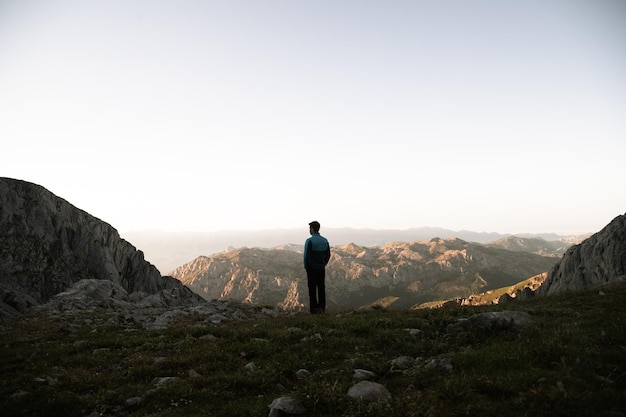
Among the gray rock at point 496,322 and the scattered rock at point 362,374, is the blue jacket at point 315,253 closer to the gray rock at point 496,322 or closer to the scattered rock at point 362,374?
Answer: the gray rock at point 496,322

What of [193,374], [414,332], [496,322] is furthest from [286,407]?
[496,322]

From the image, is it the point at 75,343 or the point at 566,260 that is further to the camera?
the point at 566,260

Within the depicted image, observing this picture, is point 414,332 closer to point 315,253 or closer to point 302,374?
point 302,374

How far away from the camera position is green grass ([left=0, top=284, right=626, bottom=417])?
6.77m

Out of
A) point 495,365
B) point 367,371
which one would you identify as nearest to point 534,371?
point 495,365

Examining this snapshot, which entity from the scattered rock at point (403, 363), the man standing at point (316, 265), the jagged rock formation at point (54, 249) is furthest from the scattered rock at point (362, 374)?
the jagged rock formation at point (54, 249)

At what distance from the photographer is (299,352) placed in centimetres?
1123

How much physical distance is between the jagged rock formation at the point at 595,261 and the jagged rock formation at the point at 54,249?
2718 inches

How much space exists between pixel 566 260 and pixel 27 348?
309 feet

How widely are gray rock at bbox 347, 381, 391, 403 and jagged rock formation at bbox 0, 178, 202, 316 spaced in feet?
101

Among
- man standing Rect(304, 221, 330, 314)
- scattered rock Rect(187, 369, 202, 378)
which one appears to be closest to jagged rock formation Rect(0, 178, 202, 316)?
man standing Rect(304, 221, 330, 314)

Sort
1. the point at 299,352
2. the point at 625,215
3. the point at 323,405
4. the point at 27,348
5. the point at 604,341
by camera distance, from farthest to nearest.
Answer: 1. the point at 625,215
2. the point at 27,348
3. the point at 299,352
4. the point at 604,341
5. the point at 323,405

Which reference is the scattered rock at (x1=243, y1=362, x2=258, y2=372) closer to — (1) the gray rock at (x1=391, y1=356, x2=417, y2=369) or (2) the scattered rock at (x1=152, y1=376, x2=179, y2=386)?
(2) the scattered rock at (x1=152, y1=376, x2=179, y2=386)

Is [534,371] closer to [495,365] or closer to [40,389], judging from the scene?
[495,365]
